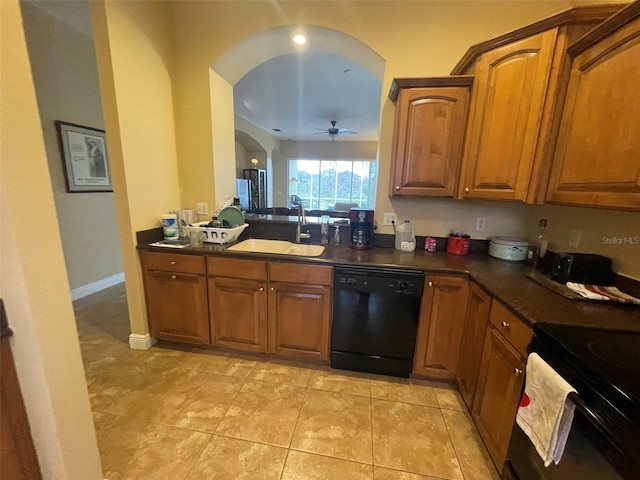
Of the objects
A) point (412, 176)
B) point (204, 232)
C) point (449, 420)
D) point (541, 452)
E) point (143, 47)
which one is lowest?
point (449, 420)

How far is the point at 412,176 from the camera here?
197cm

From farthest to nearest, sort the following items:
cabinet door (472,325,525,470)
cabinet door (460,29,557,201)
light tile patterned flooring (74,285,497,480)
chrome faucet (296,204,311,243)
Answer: chrome faucet (296,204,311,243) < cabinet door (460,29,557,201) < light tile patterned flooring (74,285,497,480) < cabinet door (472,325,525,470)

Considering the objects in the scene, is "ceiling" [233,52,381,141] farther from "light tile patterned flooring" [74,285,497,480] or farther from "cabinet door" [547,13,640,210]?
"light tile patterned flooring" [74,285,497,480]

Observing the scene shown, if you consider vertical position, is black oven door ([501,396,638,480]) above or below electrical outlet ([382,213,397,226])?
below

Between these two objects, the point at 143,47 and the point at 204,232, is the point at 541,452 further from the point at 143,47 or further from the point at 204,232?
the point at 143,47

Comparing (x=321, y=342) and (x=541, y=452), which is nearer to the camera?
(x=541, y=452)

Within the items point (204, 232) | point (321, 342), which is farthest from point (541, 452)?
point (204, 232)

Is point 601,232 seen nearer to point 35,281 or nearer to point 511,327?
point 511,327

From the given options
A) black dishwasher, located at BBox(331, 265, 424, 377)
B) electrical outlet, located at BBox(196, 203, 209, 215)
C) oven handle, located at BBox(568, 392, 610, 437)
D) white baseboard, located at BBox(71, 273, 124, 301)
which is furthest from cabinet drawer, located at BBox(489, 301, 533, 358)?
white baseboard, located at BBox(71, 273, 124, 301)

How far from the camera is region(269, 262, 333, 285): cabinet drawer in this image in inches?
75.0

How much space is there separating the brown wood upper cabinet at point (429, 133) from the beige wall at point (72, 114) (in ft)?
10.1

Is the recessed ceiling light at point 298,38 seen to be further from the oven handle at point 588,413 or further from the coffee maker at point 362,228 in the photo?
the oven handle at point 588,413

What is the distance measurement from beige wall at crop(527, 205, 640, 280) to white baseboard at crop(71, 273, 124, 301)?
4.54 m

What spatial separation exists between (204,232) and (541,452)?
2285 mm
